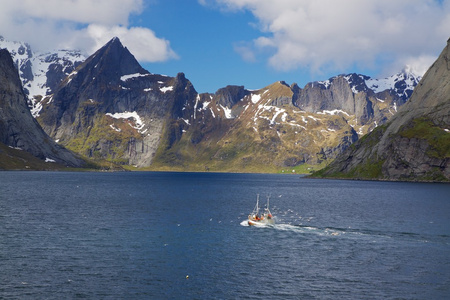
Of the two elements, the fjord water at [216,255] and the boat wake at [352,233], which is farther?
the boat wake at [352,233]

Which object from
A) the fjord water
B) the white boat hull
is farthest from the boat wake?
the white boat hull

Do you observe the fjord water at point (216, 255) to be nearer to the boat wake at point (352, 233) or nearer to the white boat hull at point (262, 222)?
the boat wake at point (352, 233)

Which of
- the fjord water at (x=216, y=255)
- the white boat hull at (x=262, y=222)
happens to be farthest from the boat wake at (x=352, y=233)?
the white boat hull at (x=262, y=222)

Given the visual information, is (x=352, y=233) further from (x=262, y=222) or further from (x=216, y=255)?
(x=216, y=255)

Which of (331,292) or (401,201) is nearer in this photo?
(331,292)

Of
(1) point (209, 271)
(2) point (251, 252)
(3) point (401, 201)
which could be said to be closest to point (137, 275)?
(1) point (209, 271)

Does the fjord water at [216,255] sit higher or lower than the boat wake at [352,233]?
lower

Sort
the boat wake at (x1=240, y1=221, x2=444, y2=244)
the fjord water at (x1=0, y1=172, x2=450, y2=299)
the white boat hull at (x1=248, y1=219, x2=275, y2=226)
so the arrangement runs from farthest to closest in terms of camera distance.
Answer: the white boat hull at (x1=248, y1=219, x2=275, y2=226), the boat wake at (x1=240, y1=221, x2=444, y2=244), the fjord water at (x1=0, y1=172, x2=450, y2=299)

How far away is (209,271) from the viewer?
200 ft

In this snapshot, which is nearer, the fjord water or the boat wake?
the fjord water

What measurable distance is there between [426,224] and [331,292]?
66083 mm

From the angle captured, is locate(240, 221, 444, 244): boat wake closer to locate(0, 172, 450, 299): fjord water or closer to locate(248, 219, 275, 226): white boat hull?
locate(0, 172, 450, 299): fjord water

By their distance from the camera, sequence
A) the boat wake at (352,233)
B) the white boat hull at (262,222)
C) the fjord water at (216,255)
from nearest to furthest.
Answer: the fjord water at (216,255) < the boat wake at (352,233) < the white boat hull at (262,222)

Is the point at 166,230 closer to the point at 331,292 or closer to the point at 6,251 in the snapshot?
the point at 6,251
